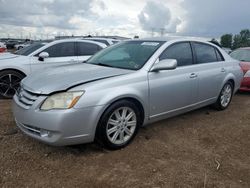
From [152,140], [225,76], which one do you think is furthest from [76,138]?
[225,76]

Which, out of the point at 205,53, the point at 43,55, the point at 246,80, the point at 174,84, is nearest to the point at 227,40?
the point at 246,80

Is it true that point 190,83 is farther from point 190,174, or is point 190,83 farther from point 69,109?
point 69,109

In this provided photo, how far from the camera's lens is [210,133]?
4.48 m

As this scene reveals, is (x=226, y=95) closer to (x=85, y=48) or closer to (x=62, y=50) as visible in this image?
(x=85, y=48)

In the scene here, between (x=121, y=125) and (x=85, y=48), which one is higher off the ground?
(x=85, y=48)

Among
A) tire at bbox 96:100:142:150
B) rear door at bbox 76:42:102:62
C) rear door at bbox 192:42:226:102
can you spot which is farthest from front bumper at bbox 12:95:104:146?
rear door at bbox 76:42:102:62

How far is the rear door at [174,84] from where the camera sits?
4027mm

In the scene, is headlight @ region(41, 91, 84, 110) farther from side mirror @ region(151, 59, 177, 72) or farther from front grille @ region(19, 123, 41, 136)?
side mirror @ region(151, 59, 177, 72)

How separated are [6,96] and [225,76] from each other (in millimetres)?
4929

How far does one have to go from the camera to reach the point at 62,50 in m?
7.26

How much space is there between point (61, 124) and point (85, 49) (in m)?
4.87

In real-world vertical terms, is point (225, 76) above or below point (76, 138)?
above

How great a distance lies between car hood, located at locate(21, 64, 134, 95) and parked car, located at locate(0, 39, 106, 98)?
2125 mm

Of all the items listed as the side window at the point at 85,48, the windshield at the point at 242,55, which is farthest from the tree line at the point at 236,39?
the side window at the point at 85,48
